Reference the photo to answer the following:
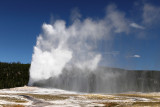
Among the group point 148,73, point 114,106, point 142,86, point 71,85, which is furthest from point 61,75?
point 114,106

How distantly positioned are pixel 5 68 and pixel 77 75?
265 feet

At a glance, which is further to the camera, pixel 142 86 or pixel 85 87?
pixel 142 86

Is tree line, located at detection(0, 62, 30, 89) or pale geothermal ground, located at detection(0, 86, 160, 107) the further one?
tree line, located at detection(0, 62, 30, 89)

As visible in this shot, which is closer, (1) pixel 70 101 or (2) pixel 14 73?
(1) pixel 70 101

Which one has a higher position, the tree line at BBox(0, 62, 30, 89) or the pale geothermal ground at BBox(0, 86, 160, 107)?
the tree line at BBox(0, 62, 30, 89)

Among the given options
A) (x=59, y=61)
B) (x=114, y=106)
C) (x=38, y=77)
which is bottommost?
(x=114, y=106)

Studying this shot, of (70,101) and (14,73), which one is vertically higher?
(14,73)

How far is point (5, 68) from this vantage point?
195500 millimetres

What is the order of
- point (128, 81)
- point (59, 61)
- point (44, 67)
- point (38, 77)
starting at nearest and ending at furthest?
point (38, 77), point (44, 67), point (59, 61), point (128, 81)

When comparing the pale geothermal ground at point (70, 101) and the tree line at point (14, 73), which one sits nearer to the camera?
the pale geothermal ground at point (70, 101)

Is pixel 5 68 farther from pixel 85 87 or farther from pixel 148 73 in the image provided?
pixel 148 73

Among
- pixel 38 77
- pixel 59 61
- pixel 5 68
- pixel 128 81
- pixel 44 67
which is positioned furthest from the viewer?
pixel 5 68

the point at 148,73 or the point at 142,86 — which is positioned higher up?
the point at 148,73

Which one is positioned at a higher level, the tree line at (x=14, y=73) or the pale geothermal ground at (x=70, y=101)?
the tree line at (x=14, y=73)
